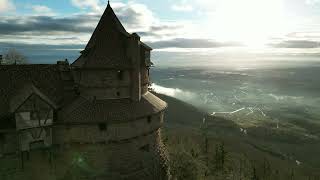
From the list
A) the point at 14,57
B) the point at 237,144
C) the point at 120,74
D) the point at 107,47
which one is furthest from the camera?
the point at 237,144

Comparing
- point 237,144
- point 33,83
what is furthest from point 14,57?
point 237,144

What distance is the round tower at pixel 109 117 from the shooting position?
2767cm

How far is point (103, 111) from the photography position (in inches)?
1104

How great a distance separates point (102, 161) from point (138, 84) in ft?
24.3

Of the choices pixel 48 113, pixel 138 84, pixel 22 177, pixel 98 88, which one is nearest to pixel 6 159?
pixel 22 177

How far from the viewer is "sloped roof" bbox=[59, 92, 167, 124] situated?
27375 millimetres

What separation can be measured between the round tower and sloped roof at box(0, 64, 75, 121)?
48.4 inches

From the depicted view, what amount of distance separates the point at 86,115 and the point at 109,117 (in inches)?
75.9

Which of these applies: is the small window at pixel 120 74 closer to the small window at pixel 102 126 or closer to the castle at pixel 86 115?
the castle at pixel 86 115

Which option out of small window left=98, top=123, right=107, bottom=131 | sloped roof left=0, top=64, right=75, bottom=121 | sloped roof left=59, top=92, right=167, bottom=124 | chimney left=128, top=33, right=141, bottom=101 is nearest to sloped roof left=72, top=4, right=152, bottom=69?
chimney left=128, top=33, right=141, bottom=101

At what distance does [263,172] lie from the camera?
7681 centimetres

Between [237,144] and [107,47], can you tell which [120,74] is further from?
[237,144]

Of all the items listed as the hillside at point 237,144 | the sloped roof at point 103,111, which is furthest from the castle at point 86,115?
the hillside at point 237,144

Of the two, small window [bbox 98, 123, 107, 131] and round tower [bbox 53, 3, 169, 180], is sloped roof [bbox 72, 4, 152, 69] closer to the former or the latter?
round tower [bbox 53, 3, 169, 180]
